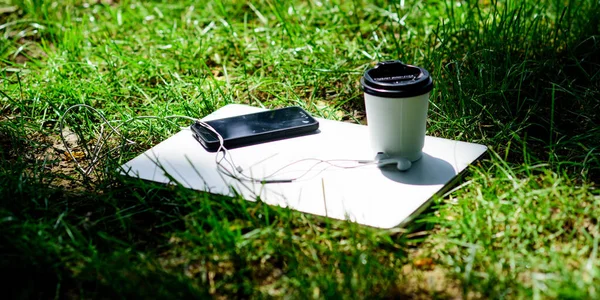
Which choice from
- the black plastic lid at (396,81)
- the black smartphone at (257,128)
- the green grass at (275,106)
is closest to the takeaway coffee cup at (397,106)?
the black plastic lid at (396,81)

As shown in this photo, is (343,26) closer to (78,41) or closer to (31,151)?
(78,41)

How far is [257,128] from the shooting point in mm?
2176

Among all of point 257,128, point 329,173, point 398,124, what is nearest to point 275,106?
point 257,128

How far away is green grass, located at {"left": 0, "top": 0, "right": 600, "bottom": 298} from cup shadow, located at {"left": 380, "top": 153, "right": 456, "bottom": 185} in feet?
0.18

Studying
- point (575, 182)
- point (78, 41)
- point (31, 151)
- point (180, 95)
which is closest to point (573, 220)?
point (575, 182)

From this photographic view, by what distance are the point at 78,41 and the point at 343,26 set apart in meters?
1.24

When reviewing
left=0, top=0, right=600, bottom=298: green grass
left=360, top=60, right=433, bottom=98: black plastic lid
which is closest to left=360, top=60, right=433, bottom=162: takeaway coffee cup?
left=360, top=60, right=433, bottom=98: black plastic lid

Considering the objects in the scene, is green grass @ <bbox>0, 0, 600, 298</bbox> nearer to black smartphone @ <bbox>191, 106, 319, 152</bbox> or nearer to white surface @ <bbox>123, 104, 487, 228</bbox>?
white surface @ <bbox>123, 104, 487, 228</bbox>

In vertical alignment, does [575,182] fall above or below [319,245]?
below

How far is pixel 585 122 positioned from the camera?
2.31 meters

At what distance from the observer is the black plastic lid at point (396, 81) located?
1.79 metres

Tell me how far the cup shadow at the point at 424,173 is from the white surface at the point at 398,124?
35mm

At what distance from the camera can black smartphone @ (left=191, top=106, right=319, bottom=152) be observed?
6.95 ft

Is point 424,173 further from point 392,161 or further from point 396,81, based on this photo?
point 396,81
